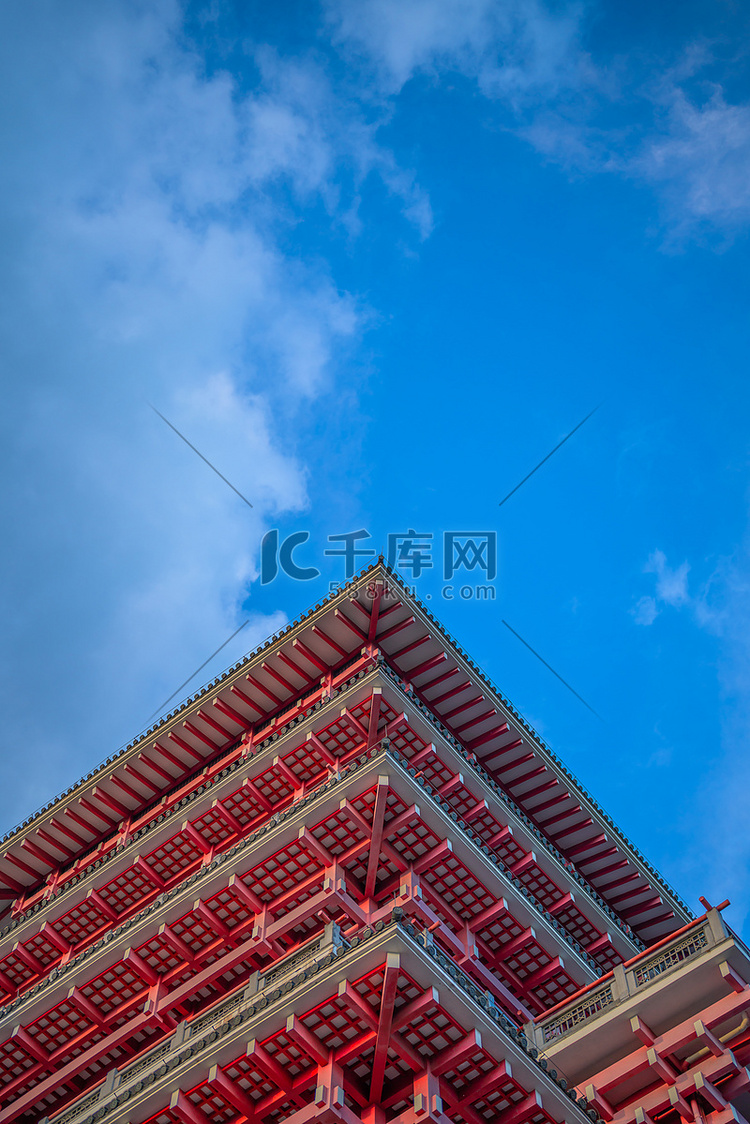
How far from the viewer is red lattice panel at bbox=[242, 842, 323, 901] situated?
1309 inches

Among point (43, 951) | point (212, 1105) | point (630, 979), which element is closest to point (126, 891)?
point (43, 951)

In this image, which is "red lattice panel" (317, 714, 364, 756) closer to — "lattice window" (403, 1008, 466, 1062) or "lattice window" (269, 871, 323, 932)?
"lattice window" (269, 871, 323, 932)

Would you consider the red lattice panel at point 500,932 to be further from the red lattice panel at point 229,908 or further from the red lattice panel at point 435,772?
the red lattice panel at point 229,908

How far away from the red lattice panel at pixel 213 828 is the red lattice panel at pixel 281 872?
199 inches

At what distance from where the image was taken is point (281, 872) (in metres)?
33.5

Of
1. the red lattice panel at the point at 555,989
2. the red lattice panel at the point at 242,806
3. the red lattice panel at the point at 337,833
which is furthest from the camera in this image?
the red lattice panel at the point at 242,806

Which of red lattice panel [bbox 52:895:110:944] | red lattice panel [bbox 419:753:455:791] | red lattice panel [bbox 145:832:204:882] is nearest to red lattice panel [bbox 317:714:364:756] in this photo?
red lattice panel [bbox 419:753:455:791]

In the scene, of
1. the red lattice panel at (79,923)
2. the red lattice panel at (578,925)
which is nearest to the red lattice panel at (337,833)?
the red lattice panel at (578,925)

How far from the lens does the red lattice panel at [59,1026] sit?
3459cm

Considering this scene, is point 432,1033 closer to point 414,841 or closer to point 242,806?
point 414,841

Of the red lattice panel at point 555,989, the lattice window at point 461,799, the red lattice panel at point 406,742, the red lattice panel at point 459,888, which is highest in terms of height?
the red lattice panel at point 406,742

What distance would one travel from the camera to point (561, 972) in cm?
3553

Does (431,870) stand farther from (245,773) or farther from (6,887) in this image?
(6,887)

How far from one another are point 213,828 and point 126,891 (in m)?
4.06
